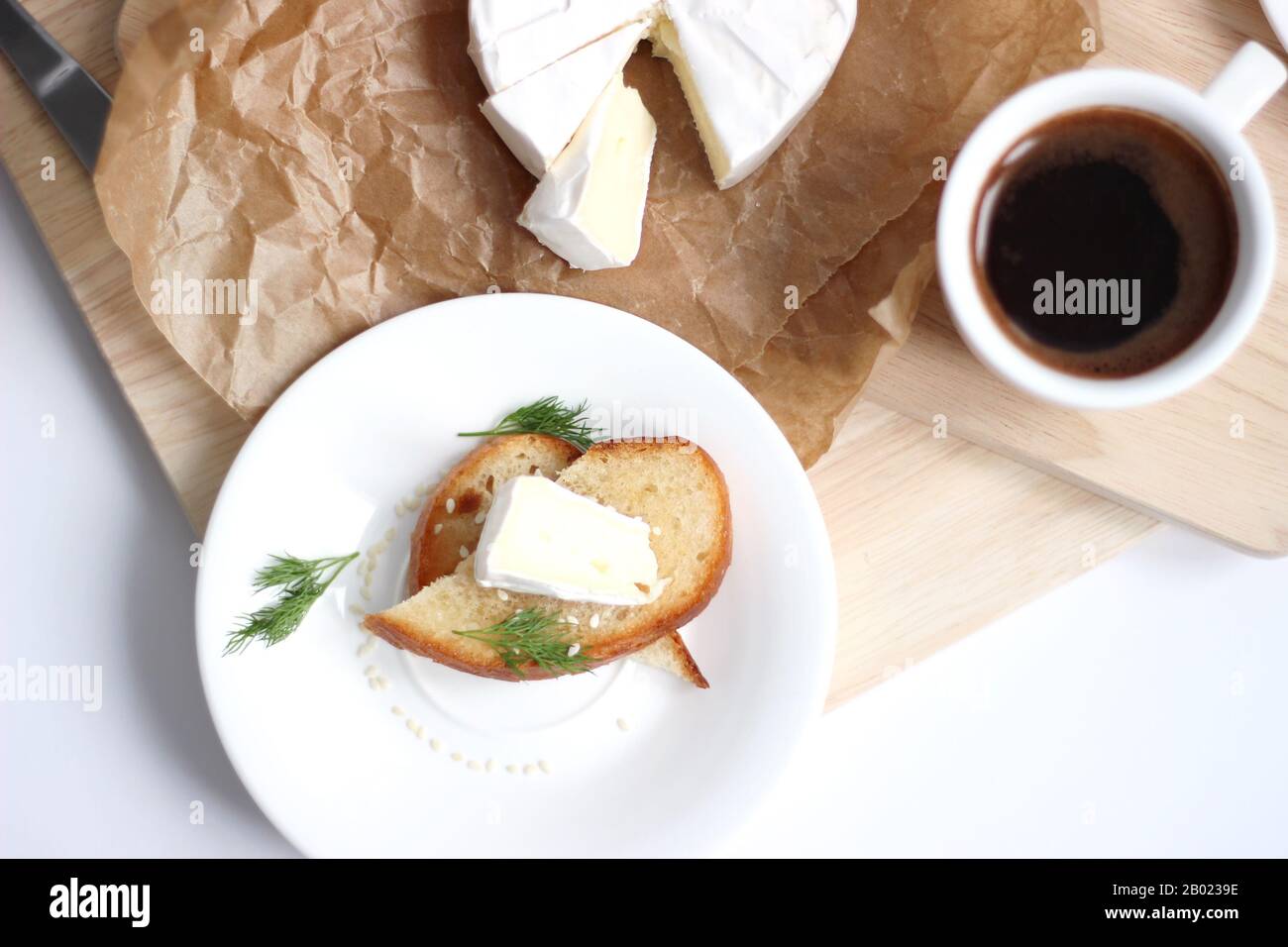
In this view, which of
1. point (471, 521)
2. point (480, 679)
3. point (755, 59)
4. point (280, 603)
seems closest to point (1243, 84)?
point (755, 59)

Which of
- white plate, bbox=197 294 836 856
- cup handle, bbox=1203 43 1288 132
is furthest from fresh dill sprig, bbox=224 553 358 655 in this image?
cup handle, bbox=1203 43 1288 132

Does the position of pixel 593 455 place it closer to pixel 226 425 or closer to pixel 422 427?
pixel 422 427

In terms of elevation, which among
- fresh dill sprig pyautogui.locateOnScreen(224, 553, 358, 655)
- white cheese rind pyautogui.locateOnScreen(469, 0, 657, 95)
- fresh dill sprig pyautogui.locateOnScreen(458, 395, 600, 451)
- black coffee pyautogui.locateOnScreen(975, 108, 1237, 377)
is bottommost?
fresh dill sprig pyautogui.locateOnScreen(224, 553, 358, 655)

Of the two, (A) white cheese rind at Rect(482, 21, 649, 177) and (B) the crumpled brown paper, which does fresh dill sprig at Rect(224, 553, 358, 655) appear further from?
(A) white cheese rind at Rect(482, 21, 649, 177)

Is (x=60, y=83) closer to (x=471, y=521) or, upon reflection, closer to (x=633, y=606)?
(x=471, y=521)

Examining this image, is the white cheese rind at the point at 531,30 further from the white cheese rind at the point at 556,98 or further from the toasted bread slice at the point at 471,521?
the toasted bread slice at the point at 471,521

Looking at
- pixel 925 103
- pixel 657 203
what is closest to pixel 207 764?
pixel 657 203
